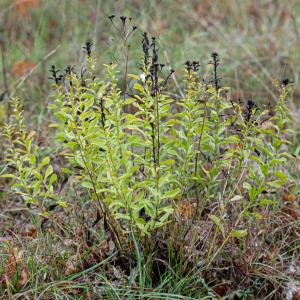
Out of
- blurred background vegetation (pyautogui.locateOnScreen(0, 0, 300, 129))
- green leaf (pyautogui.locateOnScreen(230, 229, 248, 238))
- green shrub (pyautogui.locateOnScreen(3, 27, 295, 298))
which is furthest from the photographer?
blurred background vegetation (pyautogui.locateOnScreen(0, 0, 300, 129))

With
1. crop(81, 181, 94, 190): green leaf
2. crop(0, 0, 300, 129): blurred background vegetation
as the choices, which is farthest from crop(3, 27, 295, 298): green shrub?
crop(0, 0, 300, 129): blurred background vegetation

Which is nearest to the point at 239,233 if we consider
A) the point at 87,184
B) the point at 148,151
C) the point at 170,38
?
the point at 148,151

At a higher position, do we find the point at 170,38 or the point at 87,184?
the point at 170,38

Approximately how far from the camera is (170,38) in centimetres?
532

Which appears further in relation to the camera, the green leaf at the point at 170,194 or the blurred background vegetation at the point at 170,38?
the blurred background vegetation at the point at 170,38

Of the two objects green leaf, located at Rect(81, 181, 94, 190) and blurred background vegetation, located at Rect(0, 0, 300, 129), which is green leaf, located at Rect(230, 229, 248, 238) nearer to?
green leaf, located at Rect(81, 181, 94, 190)

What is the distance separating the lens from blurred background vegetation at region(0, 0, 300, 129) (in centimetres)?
459

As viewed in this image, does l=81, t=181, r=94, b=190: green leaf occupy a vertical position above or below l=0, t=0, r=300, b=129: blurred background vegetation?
below

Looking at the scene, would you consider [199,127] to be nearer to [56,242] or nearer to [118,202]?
[118,202]

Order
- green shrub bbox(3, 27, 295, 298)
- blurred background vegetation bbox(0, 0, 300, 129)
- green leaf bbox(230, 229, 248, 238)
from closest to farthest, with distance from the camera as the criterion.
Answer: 1. green shrub bbox(3, 27, 295, 298)
2. green leaf bbox(230, 229, 248, 238)
3. blurred background vegetation bbox(0, 0, 300, 129)

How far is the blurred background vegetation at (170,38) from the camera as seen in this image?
4.59 metres

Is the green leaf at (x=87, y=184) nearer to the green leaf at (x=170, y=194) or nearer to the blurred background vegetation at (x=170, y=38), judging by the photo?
the green leaf at (x=170, y=194)

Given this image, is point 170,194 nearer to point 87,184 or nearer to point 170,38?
point 87,184

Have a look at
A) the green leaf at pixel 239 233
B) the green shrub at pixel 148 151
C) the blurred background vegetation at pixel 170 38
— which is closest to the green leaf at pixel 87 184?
the green shrub at pixel 148 151
